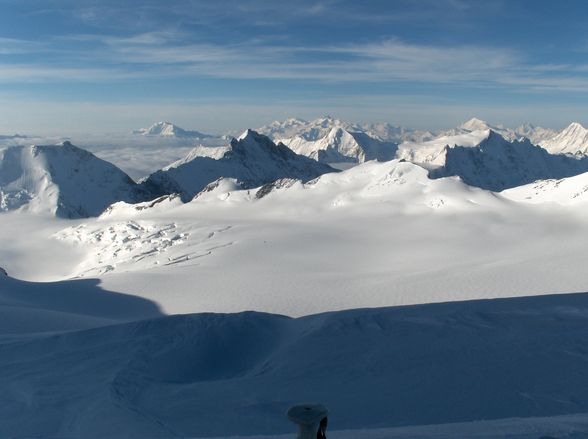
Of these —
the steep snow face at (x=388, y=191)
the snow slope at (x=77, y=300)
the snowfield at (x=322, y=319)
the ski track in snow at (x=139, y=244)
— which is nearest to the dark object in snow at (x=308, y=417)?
the snowfield at (x=322, y=319)

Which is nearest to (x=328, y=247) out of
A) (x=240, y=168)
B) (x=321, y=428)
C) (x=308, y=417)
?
(x=321, y=428)

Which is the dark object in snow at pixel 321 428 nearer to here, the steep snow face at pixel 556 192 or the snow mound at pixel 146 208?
the steep snow face at pixel 556 192

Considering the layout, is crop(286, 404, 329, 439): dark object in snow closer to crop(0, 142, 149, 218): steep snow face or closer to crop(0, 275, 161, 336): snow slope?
crop(0, 275, 161, 336): snow slope

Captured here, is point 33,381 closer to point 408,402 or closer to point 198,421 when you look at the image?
point 198,421

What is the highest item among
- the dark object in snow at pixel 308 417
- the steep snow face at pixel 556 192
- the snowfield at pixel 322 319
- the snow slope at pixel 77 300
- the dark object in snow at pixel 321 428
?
the steep snow face at pixel 556 192

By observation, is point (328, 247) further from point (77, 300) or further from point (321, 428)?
point (321, 428)

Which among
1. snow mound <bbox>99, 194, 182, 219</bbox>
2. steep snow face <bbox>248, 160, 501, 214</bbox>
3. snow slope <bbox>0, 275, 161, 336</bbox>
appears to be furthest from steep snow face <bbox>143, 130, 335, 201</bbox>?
snow slope <bbox>0, 275, 161, 336</bbox>
